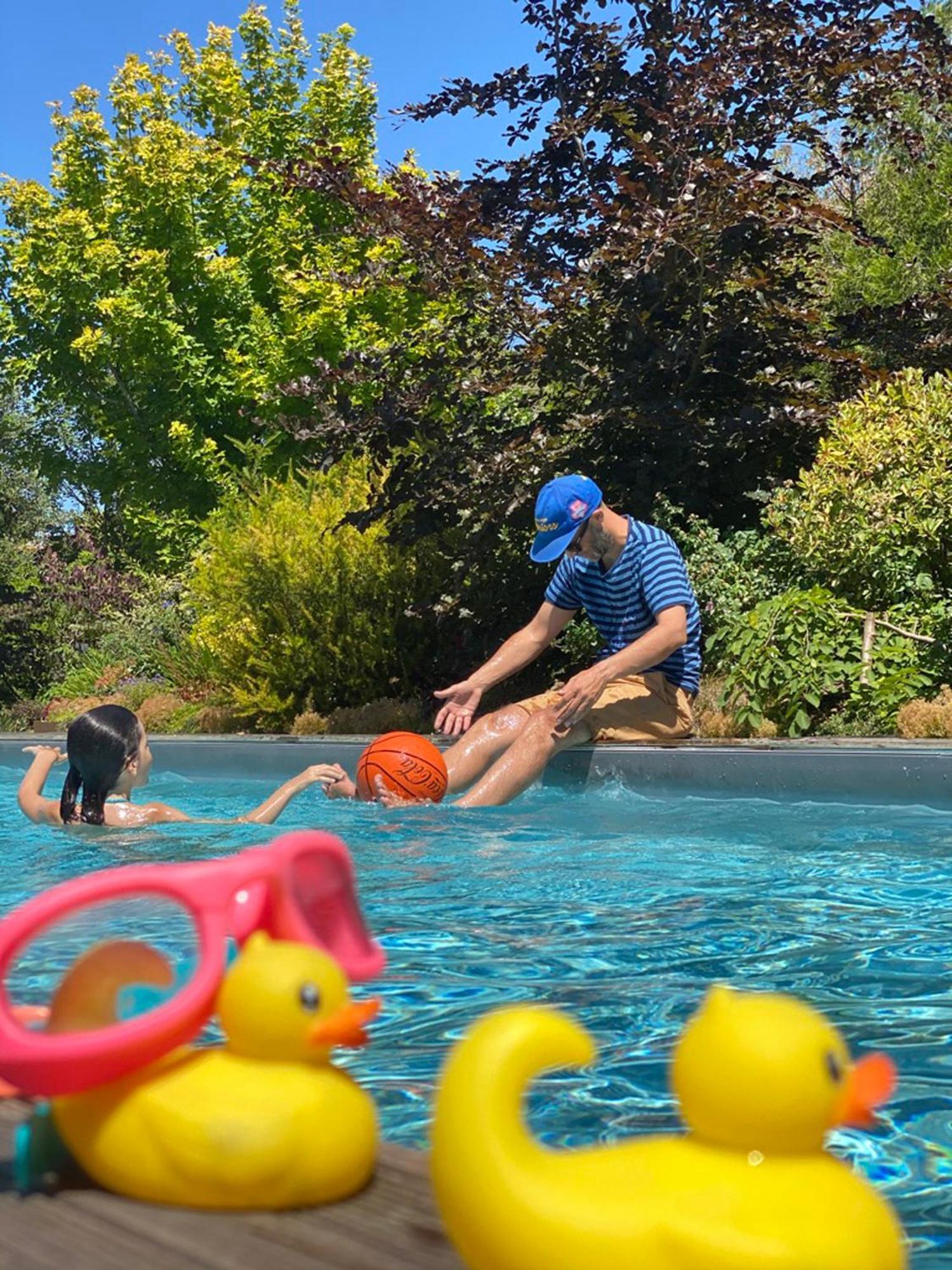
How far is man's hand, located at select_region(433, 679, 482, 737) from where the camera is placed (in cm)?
804

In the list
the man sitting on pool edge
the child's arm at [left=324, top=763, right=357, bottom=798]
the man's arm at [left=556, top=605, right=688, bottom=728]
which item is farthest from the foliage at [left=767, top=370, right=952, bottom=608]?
the child's arm at [left=324, top=763, right=357, bottom=798]

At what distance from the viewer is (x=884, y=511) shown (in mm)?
9945

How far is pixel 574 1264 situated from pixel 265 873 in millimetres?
653

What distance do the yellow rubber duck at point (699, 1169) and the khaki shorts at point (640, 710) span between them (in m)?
6.94

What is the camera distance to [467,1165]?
4.36 ft

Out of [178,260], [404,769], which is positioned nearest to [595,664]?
[404,769]

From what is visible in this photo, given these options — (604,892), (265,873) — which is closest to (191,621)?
(604,892)

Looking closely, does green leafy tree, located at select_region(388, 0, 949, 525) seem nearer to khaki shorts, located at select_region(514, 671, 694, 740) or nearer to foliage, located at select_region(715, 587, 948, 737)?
foliage, located at select_region(715, 587, 948, 737)

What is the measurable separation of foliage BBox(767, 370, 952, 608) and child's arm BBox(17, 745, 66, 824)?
232 inches

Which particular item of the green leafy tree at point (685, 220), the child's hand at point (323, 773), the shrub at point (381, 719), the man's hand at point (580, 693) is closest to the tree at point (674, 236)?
the green leafy tree at point (685, 220)

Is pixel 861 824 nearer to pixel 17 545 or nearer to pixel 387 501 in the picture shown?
pixel 387 501

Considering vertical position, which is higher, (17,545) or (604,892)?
(17,545)

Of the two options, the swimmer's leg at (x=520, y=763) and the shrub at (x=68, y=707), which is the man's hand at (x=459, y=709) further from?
the shrub at (x=68, y=707)

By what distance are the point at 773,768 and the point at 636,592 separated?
1354 millimetres
